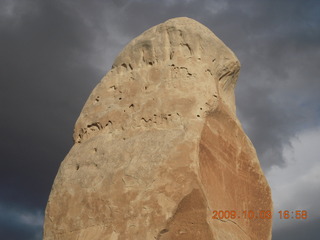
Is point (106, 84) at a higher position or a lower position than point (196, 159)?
higher

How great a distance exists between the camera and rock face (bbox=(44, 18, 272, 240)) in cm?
695

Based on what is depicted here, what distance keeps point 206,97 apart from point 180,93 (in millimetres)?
449

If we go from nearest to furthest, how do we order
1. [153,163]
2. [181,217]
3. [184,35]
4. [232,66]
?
[181,217], [153,163], [184,35], [232,66]

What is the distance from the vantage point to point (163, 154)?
722 centimetres

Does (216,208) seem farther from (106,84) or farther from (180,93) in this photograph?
(106,84)

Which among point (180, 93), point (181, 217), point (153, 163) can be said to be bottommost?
point (181, 217)

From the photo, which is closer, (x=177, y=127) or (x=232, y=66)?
(x=177, y=127)

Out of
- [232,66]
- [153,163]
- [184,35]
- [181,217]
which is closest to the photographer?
[181,217]

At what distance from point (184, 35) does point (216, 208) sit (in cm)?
320

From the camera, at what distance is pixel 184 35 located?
8617 millimetres

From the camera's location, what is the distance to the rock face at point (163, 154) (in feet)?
22.8

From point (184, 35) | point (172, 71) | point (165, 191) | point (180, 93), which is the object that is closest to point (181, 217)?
point (165, 191)

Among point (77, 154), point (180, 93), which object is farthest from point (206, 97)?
point (77, 154)

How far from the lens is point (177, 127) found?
24.7 feet
